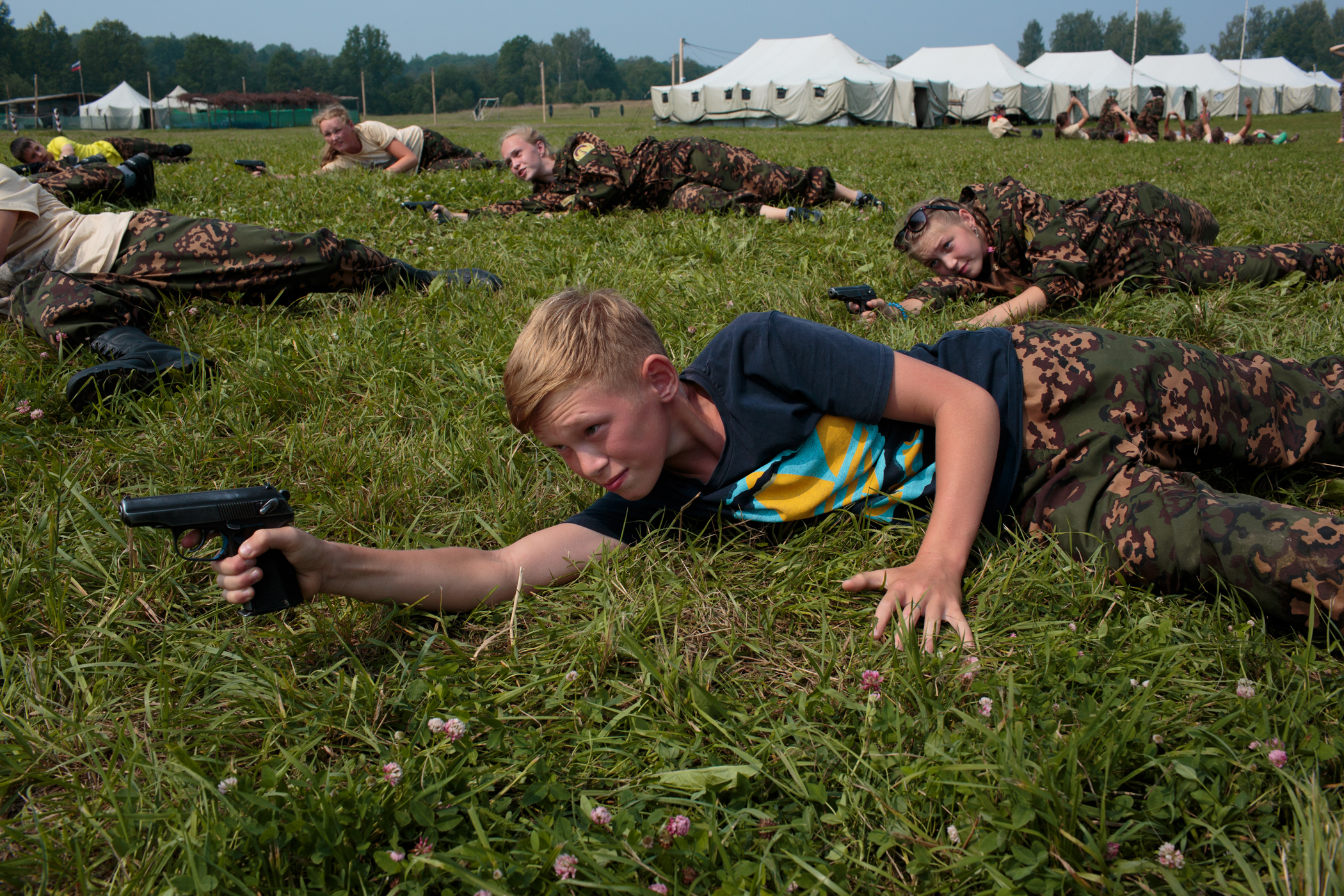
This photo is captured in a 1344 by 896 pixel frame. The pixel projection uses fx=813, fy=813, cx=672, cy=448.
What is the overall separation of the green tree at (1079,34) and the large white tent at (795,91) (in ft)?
498

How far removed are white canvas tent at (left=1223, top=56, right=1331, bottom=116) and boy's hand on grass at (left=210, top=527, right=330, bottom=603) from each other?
69.5 metres

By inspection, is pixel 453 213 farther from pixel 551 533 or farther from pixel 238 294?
pixel 551 533

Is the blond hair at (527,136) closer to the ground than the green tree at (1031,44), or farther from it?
closer to the ground

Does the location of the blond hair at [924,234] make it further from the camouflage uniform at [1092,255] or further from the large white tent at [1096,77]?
the large white tent at [1096,77]

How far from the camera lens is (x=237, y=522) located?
1.70 m

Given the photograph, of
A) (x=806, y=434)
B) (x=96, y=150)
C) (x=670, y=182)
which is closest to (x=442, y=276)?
(x=806, y=434)

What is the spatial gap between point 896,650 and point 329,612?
1374 millimetres

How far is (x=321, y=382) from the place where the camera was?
323 centimetres

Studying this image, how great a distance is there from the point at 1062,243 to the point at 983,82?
49.2 meters

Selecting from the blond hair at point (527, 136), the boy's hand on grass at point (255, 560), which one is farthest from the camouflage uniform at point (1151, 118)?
the boy's hand on grass at point (255, 560)

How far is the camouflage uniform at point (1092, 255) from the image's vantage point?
4074mm

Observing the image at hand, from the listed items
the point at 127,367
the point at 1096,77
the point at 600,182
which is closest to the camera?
the point at 127,367

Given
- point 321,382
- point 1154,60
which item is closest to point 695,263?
point 321,382

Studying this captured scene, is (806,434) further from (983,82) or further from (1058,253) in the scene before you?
(983,82)
